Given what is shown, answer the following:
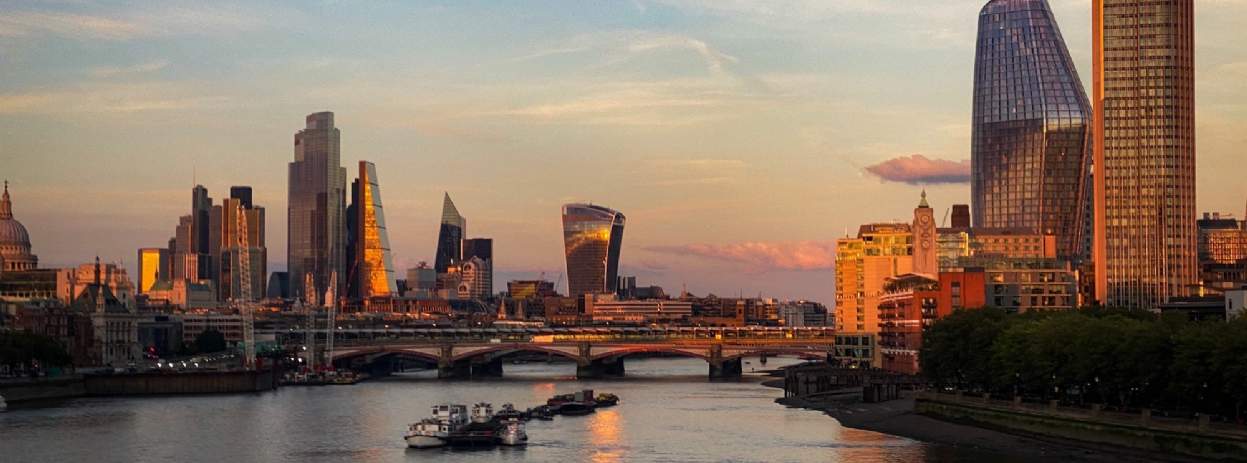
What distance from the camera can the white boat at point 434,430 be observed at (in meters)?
129

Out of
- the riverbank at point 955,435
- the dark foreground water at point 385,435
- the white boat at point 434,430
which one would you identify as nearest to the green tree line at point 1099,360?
the riverbank at point 955,435

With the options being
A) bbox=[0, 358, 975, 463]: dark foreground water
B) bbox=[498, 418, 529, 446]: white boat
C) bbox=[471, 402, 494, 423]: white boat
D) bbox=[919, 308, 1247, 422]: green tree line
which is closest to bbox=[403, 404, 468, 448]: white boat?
bbox=[0, 358, 975, 463]: dark foreground water

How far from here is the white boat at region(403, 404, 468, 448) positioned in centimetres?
12902

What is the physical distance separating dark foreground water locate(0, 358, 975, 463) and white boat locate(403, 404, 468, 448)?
1.35 metres

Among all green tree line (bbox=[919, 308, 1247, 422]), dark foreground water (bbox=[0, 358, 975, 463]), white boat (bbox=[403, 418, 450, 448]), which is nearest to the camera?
green tree line (bbox=[919, 308, 1247, 422])

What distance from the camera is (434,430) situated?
427 feet

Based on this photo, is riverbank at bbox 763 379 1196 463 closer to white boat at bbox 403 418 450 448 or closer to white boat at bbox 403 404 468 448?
white boat at bbox 403 404 468 448

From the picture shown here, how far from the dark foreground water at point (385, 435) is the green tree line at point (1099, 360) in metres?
9.09

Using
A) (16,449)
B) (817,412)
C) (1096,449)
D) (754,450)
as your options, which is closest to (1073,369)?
(1096,449)

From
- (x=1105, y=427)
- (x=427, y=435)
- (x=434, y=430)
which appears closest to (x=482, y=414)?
(x=434, y=430)

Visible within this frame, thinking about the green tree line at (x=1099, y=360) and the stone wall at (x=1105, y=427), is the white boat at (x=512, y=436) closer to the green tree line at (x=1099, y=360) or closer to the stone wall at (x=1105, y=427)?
the stone wall at (x=1105, y=427)

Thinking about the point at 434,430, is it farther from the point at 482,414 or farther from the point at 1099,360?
the point at 1099,360

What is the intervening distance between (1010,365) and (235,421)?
60587 millimetres

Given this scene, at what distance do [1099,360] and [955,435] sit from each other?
42.7 ft
